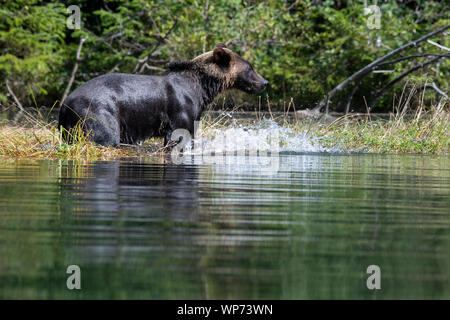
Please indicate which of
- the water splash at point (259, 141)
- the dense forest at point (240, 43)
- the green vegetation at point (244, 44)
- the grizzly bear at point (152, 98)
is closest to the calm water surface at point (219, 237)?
the grizzly bear at point (152, 98)

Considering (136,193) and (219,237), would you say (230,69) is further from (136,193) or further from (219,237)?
(219,237)

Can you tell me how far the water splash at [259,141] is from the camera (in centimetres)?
1234

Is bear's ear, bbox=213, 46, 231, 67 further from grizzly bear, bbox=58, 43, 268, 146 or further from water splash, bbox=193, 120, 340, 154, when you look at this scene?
water splash, bbox=193, 120, 340, 154

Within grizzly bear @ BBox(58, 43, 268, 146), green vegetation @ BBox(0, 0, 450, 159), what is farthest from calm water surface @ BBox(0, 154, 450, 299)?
green vegetation @ BBox(0, 0, 450, 159)

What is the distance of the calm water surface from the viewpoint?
2.82 metres

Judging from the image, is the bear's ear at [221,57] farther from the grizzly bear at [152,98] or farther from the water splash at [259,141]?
the water splash at [259,141]

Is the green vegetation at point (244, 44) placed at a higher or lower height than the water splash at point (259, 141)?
higher

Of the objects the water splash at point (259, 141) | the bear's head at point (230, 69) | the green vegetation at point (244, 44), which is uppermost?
the green vegetation at point (244, 44)

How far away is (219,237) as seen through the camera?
3754 mm

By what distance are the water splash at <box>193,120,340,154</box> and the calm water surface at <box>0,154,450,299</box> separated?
516 cm

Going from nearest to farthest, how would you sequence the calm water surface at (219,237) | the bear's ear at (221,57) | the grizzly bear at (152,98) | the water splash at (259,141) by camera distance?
the calm water surface at (219,237), the grizzly bear at (152,98), the bear's ear at (221,57), the water splash at (259,141)

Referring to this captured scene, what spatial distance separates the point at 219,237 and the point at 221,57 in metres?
8.66

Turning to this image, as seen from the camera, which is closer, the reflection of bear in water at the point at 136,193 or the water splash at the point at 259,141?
the reflection of bear in water at the point at 136,193
